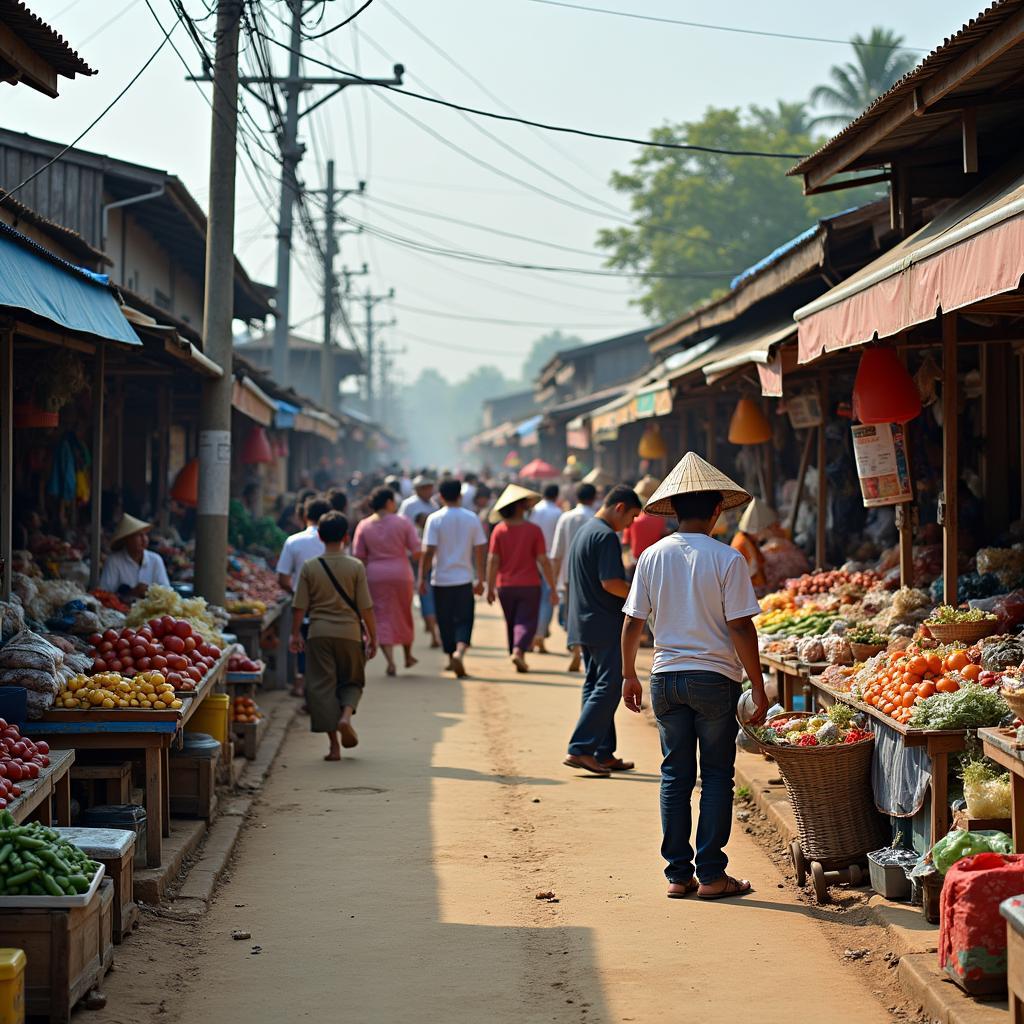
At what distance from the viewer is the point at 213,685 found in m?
9.24

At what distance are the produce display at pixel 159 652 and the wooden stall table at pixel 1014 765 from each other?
4618 millimetres

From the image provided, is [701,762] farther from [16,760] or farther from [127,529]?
[127,529]

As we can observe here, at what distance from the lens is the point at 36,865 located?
17.1 ft

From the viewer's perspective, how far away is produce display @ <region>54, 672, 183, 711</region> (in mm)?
7309

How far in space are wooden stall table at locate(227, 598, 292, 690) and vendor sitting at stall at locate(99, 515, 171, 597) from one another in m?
0.94

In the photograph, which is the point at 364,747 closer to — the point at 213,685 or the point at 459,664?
the point at 213,685

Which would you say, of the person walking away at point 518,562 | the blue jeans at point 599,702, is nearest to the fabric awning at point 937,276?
the blue jeans at point 599,702

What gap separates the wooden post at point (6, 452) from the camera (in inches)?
316

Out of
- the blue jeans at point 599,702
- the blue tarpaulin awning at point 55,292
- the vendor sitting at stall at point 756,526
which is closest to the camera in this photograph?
the blue tarpaulin awning at point 55,292

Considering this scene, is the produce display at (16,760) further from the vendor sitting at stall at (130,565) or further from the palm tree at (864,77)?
the palm tree at (864,77)

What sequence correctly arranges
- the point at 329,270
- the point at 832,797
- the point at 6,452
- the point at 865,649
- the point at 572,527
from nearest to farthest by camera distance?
the point at 832,797 < the point at 6,452 < the point at 865,649 < the point at 572,527 < the point at 329,270

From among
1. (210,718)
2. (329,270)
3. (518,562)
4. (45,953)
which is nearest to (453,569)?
(518,562)

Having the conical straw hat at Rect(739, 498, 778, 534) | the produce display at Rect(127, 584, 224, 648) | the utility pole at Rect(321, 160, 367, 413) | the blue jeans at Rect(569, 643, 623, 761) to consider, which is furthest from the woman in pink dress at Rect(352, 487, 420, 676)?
the utility pole at Rect(321, 160, 367, 413)

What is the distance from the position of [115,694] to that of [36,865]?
89.6 inches
